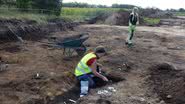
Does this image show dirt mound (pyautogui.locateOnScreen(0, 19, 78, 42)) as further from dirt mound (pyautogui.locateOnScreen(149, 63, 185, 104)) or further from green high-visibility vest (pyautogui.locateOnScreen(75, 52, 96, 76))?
green high-visibility vest (pyautogui.locateOnScreen(75, 52, 96, 76))

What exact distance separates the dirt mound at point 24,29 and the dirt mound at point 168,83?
8.61 m

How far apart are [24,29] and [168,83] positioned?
38.9 feet

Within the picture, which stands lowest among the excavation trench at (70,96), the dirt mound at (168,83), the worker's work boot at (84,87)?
the excavation trench at (70,96)

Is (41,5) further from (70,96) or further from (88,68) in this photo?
(88,68)

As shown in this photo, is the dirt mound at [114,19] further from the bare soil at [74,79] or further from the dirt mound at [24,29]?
the bare soil at [74,79]

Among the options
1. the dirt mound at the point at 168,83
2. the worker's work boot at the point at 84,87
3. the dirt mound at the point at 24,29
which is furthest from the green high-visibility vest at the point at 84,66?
the dirt mound at the point at 24,29

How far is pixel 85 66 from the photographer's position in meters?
8.42

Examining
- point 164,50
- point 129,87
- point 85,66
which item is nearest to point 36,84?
point 85,66

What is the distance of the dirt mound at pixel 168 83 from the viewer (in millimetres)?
8648

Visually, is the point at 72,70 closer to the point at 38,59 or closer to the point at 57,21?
the point at 38,59

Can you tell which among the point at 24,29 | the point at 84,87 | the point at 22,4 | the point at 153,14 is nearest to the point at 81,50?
the point at 84,87

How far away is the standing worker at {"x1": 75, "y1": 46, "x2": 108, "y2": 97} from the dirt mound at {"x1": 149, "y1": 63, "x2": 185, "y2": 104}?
5.94 feet

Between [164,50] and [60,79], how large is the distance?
8365 mm

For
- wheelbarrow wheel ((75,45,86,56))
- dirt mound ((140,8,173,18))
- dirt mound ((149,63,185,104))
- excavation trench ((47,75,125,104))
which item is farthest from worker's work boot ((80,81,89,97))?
dirt mound ((140,8,173,18))
